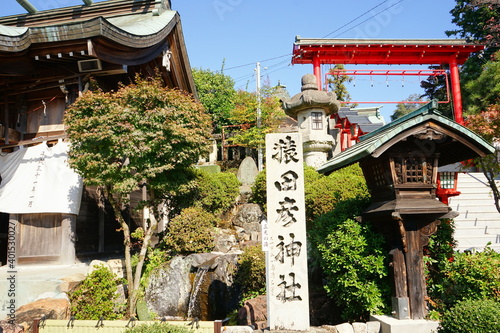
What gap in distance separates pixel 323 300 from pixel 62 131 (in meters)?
10.5

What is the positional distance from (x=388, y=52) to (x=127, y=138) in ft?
66.7

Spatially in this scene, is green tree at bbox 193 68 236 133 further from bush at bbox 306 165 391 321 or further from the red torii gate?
bush at bbox 306 165 391 321

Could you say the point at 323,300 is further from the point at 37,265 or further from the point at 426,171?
the point at 37,265

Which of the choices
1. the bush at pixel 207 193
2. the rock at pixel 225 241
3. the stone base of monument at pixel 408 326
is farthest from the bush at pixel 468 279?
the bush at pixel 207 193

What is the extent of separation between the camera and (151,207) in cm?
1295

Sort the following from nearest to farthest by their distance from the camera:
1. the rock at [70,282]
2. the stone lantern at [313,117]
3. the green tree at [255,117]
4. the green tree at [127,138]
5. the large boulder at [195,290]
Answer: the rock at [70,282] → the green tree at [127,138] → the large boulder at [195,290] → the stone lantern at [313,117] → the green tree at [255,117]

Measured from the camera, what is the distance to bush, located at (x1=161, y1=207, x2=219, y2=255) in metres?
12.2

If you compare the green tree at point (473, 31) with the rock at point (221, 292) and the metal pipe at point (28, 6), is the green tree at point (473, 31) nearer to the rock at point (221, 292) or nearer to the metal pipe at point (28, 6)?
the rock at point (221, 292)

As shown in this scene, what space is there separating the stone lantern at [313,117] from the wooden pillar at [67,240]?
11.8 m

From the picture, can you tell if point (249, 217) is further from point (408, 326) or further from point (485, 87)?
point (485, 87)

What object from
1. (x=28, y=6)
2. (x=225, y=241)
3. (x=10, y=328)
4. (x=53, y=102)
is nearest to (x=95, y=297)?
(x=10, y=328)

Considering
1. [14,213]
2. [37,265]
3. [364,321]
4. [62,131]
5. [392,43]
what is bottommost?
[364,321]

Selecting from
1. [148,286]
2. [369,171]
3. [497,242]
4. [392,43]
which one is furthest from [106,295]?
[392,43]

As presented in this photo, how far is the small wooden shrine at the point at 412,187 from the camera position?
7.01 metres
